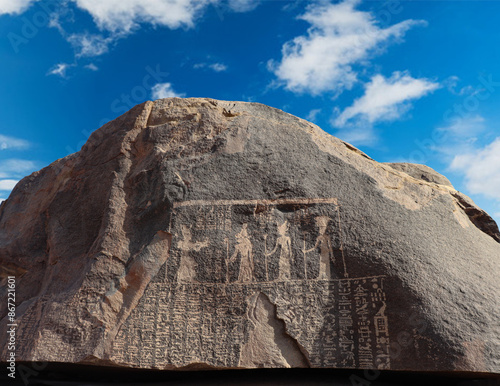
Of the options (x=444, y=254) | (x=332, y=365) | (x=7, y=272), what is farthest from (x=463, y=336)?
(x=7, y=272)

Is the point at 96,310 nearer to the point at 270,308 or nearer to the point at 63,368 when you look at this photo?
the point at 63,368

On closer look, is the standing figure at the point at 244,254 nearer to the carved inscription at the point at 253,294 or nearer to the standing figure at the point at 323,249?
the carved inscription at the point at 253,294

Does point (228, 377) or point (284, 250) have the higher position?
point (284, 250)

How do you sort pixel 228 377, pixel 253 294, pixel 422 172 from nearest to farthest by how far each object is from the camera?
pixel 253 294 < pixel 228 377 < pixel 422 172

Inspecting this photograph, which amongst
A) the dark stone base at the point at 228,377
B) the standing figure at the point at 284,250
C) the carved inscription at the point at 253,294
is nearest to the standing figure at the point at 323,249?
the carved inscription at the point at 253,294

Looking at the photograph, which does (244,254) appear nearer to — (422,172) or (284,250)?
(284,250)

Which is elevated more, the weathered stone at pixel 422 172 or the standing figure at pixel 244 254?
the weathered stone at pixel 422 172

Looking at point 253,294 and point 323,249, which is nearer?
point 253,294

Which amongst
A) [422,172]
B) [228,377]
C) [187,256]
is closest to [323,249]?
[187,256]

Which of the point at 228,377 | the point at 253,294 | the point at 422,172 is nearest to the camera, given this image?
the point at 253,294

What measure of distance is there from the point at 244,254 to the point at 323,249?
2.48ft

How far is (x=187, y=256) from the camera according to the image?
4324 mm

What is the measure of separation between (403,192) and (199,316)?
2.44 meters

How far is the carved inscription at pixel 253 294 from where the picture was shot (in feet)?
12.9
